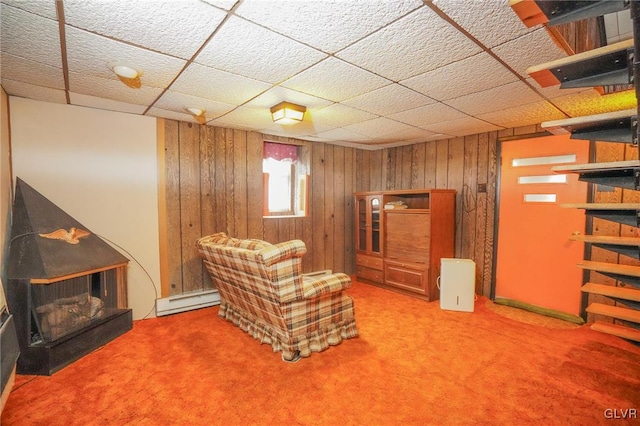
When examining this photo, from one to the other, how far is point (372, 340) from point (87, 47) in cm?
294

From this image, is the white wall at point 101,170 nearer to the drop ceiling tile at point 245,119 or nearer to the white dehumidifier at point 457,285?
the drop ceiling tile at point 245,119

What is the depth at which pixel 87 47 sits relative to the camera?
1706 mm

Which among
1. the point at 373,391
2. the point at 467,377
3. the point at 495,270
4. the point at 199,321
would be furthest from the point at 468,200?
the point at 199,321

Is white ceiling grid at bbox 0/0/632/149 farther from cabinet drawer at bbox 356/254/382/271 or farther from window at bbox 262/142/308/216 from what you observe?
cabinet drawer at bbox 356/254/382/271

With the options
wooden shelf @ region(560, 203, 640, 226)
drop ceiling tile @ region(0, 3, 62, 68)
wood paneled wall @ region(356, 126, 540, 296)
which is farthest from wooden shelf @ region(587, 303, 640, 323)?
drop ceiling tile @ region(0, 3, 62, 68)

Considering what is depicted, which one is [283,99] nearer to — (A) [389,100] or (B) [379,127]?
(A) [389,100]

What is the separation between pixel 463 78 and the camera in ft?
7.03

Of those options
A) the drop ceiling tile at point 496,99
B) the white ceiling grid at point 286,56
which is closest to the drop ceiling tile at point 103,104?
the white ceiling grid at point 286,56

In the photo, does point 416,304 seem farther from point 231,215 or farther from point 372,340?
point 231,215

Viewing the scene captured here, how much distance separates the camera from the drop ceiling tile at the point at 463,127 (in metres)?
3.31

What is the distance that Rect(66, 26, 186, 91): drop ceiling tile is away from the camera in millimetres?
1640

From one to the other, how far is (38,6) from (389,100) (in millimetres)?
2289

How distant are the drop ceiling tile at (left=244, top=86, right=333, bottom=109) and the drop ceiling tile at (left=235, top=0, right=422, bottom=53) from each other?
0.84m

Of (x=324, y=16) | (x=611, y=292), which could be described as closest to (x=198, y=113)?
(x=324, y=16)
